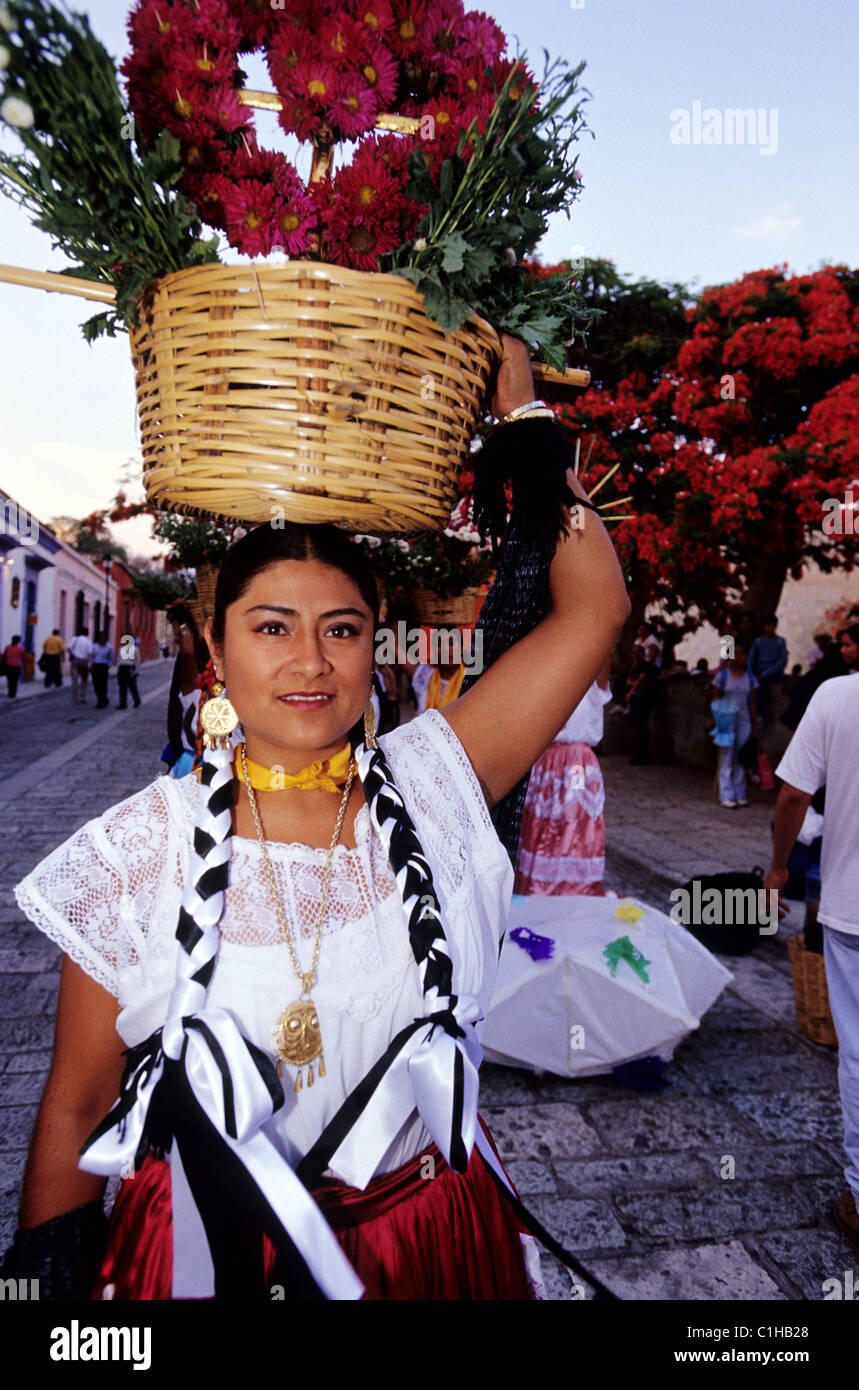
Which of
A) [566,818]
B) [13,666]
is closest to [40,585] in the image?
[13,666]

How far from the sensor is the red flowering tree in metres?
10.9

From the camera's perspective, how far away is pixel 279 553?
4.78ft

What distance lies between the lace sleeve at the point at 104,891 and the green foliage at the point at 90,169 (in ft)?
2.67

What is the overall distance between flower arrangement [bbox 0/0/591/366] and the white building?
2308 centimetres

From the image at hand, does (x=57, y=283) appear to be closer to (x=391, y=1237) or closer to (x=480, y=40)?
(x=480, y=40)

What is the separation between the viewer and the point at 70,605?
3975cm

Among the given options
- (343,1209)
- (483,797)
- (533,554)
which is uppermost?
(533,554)

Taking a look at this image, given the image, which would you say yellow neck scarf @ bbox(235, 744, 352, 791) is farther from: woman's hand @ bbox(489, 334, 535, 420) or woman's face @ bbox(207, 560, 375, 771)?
woman's hand @ bbox(489, 334, 535, 420)

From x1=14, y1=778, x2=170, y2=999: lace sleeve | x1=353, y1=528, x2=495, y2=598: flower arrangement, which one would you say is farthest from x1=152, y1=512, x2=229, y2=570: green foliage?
x1=14, y1=778, x2=170, y2=999: lace sleeve

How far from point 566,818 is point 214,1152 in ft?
13.8

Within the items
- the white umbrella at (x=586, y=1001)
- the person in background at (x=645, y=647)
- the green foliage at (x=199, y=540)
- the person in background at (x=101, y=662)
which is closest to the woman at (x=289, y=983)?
the green foliage at (x=199, y=540)
